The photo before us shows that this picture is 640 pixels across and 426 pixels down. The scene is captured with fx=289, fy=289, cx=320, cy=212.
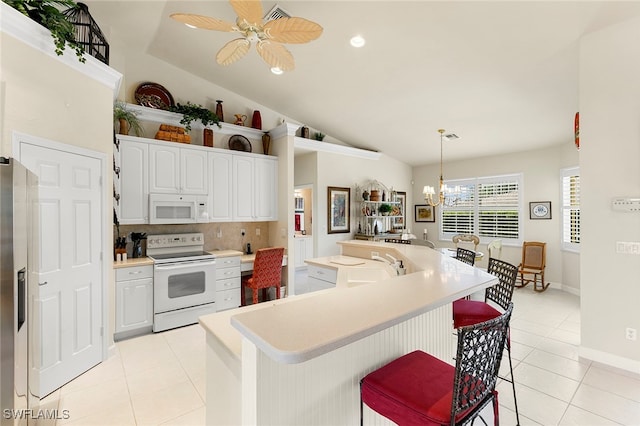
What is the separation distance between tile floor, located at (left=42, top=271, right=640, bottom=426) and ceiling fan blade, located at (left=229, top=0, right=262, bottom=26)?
2945 mm

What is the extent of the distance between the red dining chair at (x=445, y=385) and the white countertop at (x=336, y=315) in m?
0.24

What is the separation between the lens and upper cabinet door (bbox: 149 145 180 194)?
12.6 ft

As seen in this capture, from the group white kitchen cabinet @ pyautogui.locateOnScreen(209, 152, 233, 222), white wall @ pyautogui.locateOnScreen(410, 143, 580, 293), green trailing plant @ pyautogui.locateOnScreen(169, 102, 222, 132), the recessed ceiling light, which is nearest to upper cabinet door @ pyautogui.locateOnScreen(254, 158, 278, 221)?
white kitchen cabinet @ pyautogui.locateOnScreen(209, 152, 233, 222)

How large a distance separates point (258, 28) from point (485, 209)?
20.3 feet

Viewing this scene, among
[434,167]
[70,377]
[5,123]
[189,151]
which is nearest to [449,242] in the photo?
[434,167]

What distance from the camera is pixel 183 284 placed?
372 centimetres

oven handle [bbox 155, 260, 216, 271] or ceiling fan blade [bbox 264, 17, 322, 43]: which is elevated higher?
ceiling fan blade [bbox 264, 17, 322, 43]

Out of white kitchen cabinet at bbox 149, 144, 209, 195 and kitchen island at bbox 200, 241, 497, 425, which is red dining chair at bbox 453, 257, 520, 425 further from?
white kitchen cabinet at bbox 149, 144, 209, 195

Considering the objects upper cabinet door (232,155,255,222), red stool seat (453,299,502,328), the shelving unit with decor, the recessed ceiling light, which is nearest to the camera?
red stool seat (453,299,502,328)

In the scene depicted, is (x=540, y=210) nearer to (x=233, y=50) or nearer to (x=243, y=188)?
(x=243, y=188)

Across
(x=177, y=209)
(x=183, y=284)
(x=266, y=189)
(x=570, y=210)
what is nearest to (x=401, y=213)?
(x=570, y=210)

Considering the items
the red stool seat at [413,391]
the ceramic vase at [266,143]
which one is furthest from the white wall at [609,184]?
the ceramic vase at [266,143]

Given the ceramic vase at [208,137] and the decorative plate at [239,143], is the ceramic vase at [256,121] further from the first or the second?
the ceramic vase at [208,137]

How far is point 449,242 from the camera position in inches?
282
